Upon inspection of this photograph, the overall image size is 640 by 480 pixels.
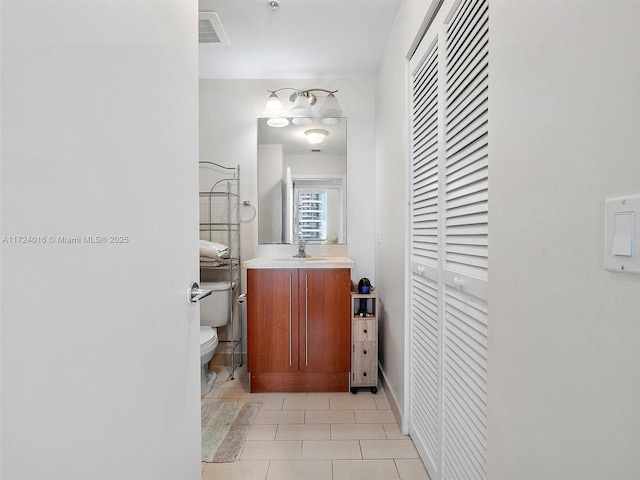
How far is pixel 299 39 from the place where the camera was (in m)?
2.47

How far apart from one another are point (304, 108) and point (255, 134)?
1.59 ft

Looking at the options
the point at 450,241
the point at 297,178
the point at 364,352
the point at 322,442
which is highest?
the point at 297,178

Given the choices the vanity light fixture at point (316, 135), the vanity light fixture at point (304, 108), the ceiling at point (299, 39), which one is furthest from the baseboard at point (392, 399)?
the ceiling at point (299, 39)

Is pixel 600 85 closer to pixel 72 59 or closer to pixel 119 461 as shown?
pixel 72 59

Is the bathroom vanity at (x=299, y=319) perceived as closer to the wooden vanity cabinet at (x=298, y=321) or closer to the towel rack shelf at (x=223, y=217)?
the wooden vanity cabinet at (x=298, y=321)

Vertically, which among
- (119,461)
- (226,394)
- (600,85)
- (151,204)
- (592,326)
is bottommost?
(226,394)

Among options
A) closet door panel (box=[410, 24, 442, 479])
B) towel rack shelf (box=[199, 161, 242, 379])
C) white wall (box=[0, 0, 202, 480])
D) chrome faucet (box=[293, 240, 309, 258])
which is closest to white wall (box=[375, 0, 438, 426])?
closet door panel (box=[410, 24, 442, 479])

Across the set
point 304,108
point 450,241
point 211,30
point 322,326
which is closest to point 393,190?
point 450,241

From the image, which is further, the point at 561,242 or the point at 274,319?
the point at 274,319

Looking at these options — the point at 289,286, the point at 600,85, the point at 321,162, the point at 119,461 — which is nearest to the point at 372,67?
the point at 321,162

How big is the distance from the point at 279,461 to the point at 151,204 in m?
1.57

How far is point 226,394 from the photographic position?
2.59m

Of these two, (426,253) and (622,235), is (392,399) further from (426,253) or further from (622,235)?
(622,235)

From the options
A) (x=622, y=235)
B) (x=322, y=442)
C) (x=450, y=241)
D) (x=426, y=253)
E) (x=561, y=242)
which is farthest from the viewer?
(x=322, y=442)
